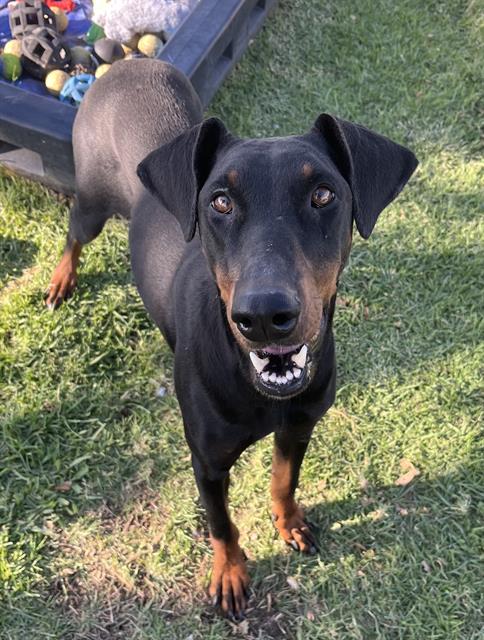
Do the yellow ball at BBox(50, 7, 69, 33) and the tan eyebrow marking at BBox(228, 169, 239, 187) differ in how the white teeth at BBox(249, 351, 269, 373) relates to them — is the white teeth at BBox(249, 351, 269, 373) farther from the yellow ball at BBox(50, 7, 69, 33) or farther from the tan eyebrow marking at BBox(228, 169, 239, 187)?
the yellow ball at BBox(50, 7, 69, 33)

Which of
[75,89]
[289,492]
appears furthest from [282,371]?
[75,89]

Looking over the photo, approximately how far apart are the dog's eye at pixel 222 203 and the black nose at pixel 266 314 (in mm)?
Answer: 421

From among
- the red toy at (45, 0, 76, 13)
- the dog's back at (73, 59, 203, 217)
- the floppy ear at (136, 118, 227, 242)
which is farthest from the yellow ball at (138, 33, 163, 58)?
the floppy ear at (136, 118, 227, 242)

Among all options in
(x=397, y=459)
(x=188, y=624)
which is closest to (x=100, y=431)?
(x=188, y=624)

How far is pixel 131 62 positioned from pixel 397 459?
262 cm

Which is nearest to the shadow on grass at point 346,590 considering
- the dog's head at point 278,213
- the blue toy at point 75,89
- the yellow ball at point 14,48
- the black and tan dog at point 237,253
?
the black and tan dog at point 237,253

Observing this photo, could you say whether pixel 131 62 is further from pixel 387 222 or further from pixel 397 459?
pixel 397 459

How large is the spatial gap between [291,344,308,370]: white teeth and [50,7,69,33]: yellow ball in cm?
412

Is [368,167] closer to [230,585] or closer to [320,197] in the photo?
[320,197]

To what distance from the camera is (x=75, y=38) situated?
17.8 ft

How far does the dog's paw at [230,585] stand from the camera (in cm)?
339

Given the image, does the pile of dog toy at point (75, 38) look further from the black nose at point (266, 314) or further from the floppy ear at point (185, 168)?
the black nose at point (266, 314)

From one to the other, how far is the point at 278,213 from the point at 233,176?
20 cm

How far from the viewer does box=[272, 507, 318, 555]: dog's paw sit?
3.59 m
